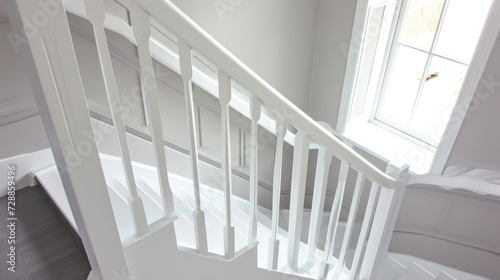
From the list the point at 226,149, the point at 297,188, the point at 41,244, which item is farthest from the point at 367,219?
the point at 41,244

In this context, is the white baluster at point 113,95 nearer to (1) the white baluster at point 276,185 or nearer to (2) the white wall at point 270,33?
(1) the white baluster at point 276,185

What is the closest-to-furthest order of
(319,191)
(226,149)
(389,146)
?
(226,149) → (319,191) → (389,146)

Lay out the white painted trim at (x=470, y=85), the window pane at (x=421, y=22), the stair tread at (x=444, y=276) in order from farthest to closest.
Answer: the stair tread at (x=444, y=276) → the window pane at (x=421, y=22) → the white painted trim at (x=470, y=85)

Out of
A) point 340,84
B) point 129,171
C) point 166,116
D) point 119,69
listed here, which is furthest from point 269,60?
point 129,171

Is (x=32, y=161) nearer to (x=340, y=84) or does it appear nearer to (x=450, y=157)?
(x=340, y=84)

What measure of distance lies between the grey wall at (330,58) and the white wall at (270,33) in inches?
2.5

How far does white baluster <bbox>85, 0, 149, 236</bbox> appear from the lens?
2.46ft

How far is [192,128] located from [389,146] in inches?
86.0

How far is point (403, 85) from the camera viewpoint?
2789mm

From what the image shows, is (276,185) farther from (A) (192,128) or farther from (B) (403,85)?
(B) (403,85)

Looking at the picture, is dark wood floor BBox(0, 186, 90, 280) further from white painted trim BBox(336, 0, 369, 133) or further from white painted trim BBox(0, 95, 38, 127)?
white painted trim BBox(336, 0, 369, 133)

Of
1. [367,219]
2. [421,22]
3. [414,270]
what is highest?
[421,22]

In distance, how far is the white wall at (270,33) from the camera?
215 centimetres

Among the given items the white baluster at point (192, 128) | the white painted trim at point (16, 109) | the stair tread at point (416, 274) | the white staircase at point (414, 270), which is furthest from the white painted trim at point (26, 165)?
the stair tread at point (416, 274)
